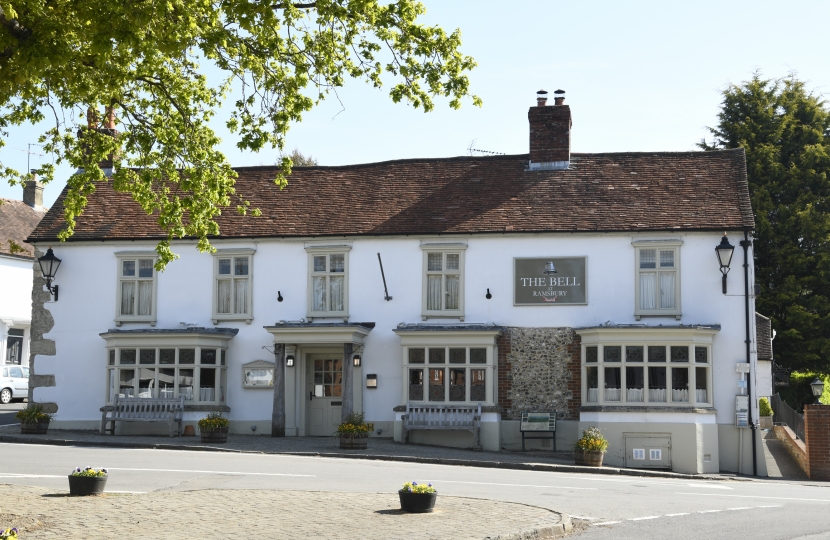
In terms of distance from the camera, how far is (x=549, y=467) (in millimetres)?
21844

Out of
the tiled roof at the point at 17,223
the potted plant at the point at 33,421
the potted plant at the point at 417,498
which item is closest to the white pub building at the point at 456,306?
the potted plant at the point at 33,421

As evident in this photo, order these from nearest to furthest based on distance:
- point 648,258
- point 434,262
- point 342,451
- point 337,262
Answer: point 342,451, point 648,258, point 434,262, point 337,262

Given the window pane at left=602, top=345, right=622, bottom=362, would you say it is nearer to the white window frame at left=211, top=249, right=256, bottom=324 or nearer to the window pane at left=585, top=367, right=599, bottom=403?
the window pane at left=585, top=367, right=599, bottom=403

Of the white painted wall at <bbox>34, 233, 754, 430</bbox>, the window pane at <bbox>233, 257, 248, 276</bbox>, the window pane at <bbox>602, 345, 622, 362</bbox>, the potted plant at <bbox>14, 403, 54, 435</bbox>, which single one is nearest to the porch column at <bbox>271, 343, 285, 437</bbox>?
the white painted wall at <bbox>34, 233, 754, 430</bbox>

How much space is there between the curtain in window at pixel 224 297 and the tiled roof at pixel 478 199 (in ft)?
4.41

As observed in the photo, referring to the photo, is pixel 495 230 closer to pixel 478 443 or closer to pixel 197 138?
pixel 478 443

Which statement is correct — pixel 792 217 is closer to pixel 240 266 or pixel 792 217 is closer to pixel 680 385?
pixel 680 385

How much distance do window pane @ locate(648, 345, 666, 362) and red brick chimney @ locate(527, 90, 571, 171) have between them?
609cm

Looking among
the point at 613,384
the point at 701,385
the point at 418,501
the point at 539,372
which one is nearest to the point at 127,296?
the point at 539,372

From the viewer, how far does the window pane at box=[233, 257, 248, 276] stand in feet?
89.7

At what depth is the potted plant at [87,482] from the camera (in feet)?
45.4

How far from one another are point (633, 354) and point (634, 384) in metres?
0.73

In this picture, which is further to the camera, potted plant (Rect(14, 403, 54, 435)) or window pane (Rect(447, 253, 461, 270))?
window pane (Rect(447, 253, 461, 270))

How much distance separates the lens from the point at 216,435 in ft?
80.5
